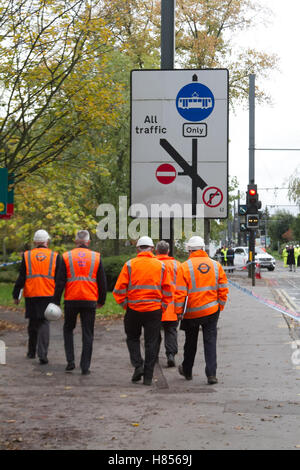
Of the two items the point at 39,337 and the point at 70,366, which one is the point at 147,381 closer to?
the point at 70,366

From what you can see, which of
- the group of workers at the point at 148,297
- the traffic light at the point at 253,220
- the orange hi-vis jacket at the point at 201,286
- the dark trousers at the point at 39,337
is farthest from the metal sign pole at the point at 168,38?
the traffic light at the point at 253,220

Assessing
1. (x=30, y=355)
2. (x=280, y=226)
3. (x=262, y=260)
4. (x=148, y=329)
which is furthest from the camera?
(x=280, y=226)

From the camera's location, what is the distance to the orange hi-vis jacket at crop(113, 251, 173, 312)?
9.71 metres

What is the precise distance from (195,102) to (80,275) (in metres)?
4.18

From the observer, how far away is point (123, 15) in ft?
55.1

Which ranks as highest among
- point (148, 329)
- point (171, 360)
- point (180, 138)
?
point (180, 138)

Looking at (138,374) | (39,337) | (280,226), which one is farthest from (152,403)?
(280,226)

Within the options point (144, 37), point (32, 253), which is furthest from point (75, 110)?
point (144, 37)

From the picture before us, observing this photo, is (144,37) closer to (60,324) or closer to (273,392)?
(60,324)

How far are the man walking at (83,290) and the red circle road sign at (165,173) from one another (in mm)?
2978

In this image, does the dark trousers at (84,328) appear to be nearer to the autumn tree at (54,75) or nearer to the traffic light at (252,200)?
the autumn tree at (54,75)

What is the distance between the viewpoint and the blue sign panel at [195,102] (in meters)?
13.0

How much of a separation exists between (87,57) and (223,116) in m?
4.14

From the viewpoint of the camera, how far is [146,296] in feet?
31.8
